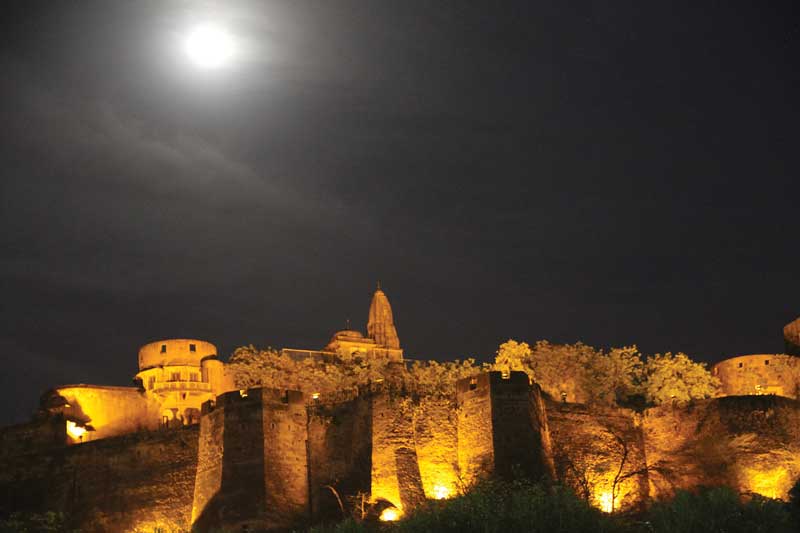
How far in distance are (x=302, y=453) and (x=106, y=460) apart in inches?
456

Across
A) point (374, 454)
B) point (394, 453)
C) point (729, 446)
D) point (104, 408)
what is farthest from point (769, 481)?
point (104, 408)

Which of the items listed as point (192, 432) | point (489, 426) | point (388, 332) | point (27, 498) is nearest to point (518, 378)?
point (489, 426)

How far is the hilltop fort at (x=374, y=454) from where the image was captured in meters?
58.9

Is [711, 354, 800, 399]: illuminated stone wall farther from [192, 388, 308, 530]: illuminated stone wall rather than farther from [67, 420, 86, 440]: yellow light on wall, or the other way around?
[67, 420, 86, 440]: yellow light on wall

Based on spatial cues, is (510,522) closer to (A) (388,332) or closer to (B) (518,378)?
(B) (518,378)

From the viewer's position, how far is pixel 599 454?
63.6 meters

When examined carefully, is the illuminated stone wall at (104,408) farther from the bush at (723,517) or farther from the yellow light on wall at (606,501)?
the bush at (723,517)

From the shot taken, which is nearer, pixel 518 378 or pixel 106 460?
pixel 518 378

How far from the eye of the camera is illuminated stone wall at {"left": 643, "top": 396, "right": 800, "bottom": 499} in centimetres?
6275

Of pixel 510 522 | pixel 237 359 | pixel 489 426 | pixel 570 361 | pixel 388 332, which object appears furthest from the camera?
pixel 388 332

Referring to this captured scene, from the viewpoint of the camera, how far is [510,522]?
50.6m

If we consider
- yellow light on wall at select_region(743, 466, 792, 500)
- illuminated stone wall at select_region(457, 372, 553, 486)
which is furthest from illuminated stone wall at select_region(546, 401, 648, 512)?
yellow light on wall at select_region(743, 466, 792, 500)

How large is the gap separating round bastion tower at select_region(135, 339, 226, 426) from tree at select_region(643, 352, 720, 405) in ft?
85.5

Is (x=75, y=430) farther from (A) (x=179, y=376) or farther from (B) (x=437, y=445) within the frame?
(B) (x=437, y=445)
